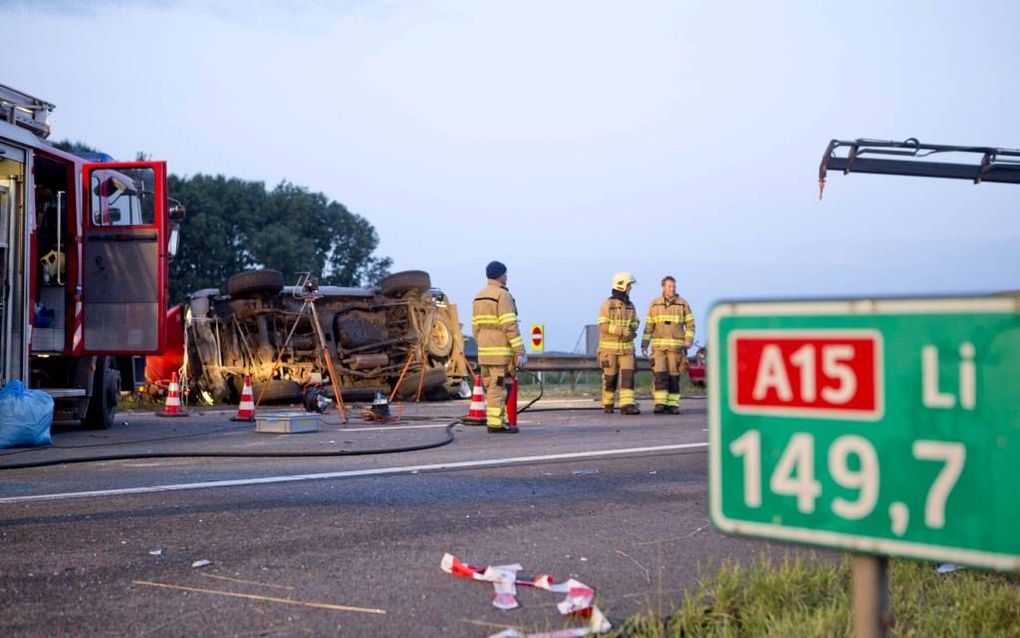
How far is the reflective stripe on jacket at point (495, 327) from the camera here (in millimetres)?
12250

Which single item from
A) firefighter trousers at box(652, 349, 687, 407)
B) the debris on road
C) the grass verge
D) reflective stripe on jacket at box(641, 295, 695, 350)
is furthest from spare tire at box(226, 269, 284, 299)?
the grass verge

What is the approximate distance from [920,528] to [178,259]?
152 ft

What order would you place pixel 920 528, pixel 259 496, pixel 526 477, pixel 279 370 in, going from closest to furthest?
pixel 920 528, pixel 259 496, pixel 526 477, pixel 279 370

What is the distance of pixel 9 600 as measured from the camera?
4.17m

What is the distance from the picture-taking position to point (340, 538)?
5.35 meters

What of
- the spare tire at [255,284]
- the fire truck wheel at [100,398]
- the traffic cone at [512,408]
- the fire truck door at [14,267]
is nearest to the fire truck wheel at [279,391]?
the spare tire at [255,284]

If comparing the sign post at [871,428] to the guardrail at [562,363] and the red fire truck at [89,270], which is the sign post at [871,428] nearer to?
the red fire truck at [89,270]

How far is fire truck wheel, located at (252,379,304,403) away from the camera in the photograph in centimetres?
1797

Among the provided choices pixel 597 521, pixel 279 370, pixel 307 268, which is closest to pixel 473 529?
pixel 597 521

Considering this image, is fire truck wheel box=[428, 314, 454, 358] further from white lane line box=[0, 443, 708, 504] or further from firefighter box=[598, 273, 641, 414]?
white lane line box=[0, 443, 708, 504]

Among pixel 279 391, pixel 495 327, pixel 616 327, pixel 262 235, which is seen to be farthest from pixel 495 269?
pixel 262 235

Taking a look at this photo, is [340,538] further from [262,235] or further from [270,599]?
[262,235]

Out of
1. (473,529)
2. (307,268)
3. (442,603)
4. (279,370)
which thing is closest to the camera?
(442,603)

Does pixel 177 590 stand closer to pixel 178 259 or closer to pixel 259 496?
pixel 259 496
